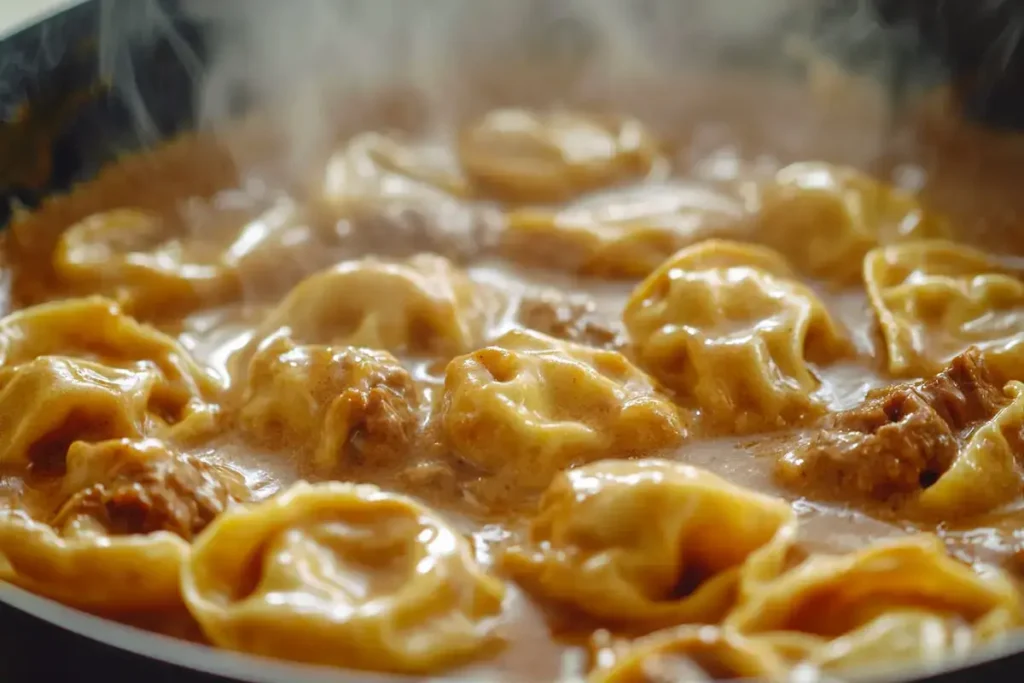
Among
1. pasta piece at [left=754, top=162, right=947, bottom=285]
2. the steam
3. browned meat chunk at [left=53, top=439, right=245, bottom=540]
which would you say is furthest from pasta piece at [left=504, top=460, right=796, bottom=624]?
the steam

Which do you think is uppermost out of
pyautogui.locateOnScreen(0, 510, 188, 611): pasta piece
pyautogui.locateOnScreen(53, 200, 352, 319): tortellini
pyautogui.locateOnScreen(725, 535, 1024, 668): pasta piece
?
→ pyautogui.locateOnScreen(53, 200, 352, 319): tortellini

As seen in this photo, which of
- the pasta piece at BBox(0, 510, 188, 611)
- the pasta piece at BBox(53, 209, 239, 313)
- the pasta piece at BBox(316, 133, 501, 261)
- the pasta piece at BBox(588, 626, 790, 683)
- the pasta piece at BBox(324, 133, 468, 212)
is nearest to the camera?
the pasta piece at BBox(588, 626, 790, 683)

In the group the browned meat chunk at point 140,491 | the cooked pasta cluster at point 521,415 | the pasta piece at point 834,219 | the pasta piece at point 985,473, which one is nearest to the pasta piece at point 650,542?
the cooked pasta cluster at point 521,415

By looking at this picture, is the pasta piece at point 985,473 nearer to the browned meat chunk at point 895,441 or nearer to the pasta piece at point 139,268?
the browned meat chunk at point 895,441

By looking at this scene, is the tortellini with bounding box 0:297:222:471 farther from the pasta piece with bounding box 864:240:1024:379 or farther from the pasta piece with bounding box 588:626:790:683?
the pasta piece with bounding box 864:240:1024:379

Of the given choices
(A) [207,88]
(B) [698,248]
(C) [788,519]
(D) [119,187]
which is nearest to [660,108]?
(B) [698,248]

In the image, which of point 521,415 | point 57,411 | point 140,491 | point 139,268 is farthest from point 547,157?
point 140,491

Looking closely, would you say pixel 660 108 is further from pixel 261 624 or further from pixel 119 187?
pixel 261 624
